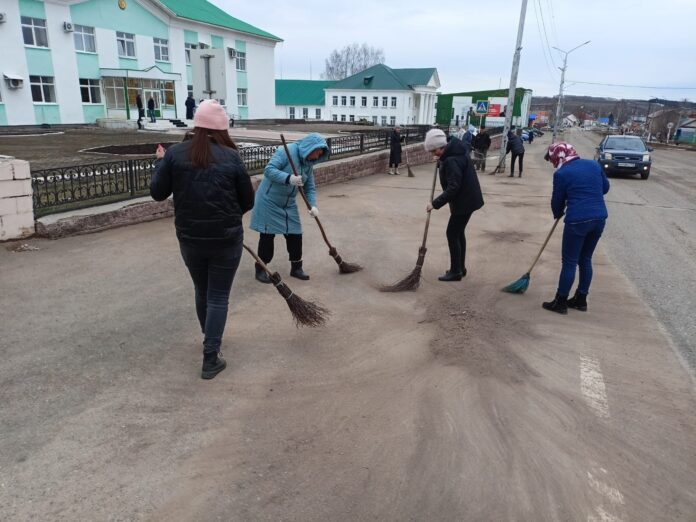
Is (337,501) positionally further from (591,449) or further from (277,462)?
(591,449)

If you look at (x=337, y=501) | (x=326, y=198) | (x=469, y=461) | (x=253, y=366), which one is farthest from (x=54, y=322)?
(x=326, y=198)

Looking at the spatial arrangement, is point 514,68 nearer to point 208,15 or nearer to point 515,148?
point 515,148

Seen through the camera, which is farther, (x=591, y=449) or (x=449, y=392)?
(x=449, y=392)

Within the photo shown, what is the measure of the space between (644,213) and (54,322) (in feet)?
38.4

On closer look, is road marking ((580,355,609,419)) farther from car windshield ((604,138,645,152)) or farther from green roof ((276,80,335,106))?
green roof ((276,80,335,106))

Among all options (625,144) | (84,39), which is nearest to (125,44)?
(84,39)

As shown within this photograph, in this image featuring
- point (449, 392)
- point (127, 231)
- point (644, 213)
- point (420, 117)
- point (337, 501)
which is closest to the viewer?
point (337, 501)

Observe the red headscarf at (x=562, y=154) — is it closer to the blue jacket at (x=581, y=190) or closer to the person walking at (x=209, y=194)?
the blue jacket at (x=581, y=190)

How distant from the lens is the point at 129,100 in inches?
1326

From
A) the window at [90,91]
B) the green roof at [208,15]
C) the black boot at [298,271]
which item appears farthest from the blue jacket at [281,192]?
the green roof at [208,15]

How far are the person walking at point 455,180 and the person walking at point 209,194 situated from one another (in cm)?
287

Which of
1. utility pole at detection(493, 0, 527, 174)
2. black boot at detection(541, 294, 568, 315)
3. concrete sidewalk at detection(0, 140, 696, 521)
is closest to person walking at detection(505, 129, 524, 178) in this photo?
utility pole at detection(493, 0, 527, 174)

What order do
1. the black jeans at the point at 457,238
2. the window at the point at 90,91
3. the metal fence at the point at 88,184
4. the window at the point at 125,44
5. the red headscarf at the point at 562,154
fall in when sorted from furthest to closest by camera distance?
→ the window at the point at 125,44, the window at the point at 90,91, the metal fence at the point at 88,184, the black jeans at the point at 457,238, the red headscarf at the point at 562,154

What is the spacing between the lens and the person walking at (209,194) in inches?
127
